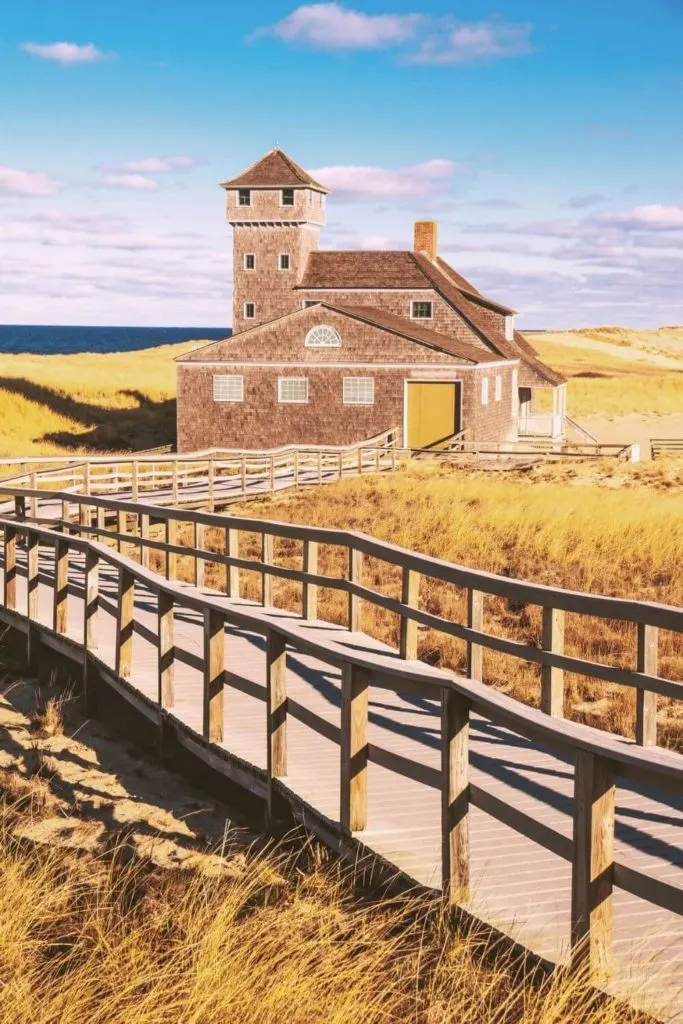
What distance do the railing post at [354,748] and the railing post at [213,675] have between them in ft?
7.06

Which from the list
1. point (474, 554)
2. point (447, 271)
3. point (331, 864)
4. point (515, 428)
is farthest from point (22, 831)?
point (447, 271)

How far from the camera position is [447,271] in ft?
169

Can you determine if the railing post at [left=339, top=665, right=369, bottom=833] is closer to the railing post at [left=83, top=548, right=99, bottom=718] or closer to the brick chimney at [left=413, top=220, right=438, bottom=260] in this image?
the railing post at [left=83, top=548, right=99, bottom=718]

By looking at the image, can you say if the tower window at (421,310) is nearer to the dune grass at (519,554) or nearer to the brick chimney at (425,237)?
the brick chimney at (425,237)

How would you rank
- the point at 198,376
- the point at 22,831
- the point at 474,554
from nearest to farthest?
the point at 22,831, the point at 474,554, the point at 198,376

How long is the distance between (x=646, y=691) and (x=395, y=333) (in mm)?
34383

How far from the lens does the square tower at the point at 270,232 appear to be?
48406 mm

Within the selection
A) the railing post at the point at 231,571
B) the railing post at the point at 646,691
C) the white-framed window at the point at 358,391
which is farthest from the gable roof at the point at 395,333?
the railing post at the point at 646,691

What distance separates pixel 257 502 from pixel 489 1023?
81.5 ft

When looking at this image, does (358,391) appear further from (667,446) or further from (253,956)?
(253,956)

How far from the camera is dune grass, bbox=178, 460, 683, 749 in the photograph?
44.8 ft

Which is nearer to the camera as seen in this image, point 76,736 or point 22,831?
point 22,831

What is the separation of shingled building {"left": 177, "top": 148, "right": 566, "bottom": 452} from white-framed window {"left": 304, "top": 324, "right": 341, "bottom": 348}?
0.11 feet

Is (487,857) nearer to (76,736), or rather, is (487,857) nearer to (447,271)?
(76,736)
